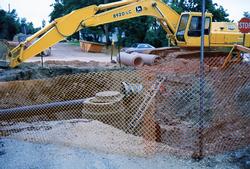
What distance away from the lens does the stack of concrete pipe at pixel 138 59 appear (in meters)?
16.4

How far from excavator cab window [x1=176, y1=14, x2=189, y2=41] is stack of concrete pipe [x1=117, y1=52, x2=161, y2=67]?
1665 millimetres

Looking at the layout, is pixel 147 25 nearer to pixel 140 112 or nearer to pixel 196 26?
pixel 196 26

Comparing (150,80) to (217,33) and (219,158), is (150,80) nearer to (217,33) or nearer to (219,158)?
(219,158)

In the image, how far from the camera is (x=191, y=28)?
1695 cm

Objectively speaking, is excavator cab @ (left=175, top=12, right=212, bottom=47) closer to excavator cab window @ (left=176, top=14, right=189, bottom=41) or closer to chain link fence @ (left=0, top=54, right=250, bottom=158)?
excavator cab window @ (left=176, top=14, right=189, bottom=41)

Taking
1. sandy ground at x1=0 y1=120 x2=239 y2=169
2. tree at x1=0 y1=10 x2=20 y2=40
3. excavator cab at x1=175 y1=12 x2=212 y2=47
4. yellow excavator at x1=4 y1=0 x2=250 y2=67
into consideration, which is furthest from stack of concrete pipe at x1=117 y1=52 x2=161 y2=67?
tree at x1=0 y1=10 x2=20 y2=40

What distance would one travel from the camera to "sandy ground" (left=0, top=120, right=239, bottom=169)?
649 centimetres

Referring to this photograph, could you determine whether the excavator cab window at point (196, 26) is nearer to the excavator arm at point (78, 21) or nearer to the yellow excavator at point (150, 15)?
the yellow excavator at point (150, 15)

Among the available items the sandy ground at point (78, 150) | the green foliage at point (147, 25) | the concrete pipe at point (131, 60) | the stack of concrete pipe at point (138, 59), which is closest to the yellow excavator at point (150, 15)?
the stack of concrete pipe at point (138, 59)

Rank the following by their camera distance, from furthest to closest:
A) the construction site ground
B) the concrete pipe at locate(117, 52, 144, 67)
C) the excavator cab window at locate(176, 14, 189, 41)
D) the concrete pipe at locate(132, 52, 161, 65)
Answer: the concrete pipe at locate(117, 52, 144, 67) < the excavator cab window at locate(176, 14, 189, 41) < the concrete pipe at locate(132, 52, 161, 65) < the construction site ground

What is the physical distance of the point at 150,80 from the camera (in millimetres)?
11914

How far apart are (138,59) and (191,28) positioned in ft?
9.05

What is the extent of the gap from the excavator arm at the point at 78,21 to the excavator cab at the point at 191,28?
78cm

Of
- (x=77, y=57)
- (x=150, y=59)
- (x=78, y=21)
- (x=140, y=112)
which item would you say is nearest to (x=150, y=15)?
(x=150, y=59)
